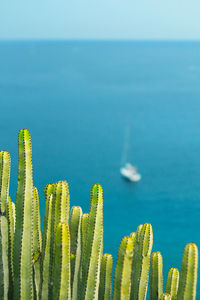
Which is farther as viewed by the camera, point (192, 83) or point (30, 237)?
point (192, 83)

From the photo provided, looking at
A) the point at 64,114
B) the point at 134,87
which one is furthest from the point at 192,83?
the point at 64,114

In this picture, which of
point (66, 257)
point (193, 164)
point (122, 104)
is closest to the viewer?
point (66, 257)

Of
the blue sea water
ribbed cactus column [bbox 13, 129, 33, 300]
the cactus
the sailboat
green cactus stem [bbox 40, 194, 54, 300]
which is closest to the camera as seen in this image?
ribbed cactus column [bbox 13, 129, 33, 300]

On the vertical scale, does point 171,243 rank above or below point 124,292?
above

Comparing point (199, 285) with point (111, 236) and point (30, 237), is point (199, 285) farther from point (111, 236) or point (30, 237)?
point (30, 237)

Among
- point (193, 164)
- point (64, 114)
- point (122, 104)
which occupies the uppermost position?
point (122, 104)

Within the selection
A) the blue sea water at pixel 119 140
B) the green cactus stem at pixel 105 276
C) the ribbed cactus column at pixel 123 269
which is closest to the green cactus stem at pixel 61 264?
the ribbed cactus column at pixel 123 269

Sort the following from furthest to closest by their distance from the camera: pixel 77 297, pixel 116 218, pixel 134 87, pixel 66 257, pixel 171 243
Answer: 1. pixel 134 87
2. pixel 116 218
3. pixel 171 243
4. pixel 77 297
5. pixel 66 257

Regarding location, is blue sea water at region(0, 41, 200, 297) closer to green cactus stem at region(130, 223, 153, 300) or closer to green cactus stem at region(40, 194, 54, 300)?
green cactus stem at region(130, 223, 153, 300)

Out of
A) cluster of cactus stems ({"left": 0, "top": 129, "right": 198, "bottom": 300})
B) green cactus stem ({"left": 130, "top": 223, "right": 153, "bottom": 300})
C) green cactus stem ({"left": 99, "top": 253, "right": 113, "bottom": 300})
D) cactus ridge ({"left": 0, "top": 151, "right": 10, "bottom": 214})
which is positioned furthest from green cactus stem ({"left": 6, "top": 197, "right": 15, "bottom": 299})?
green cactus stem ({"left": 130, "top": 223, "right": 153, "bottom": 300})
